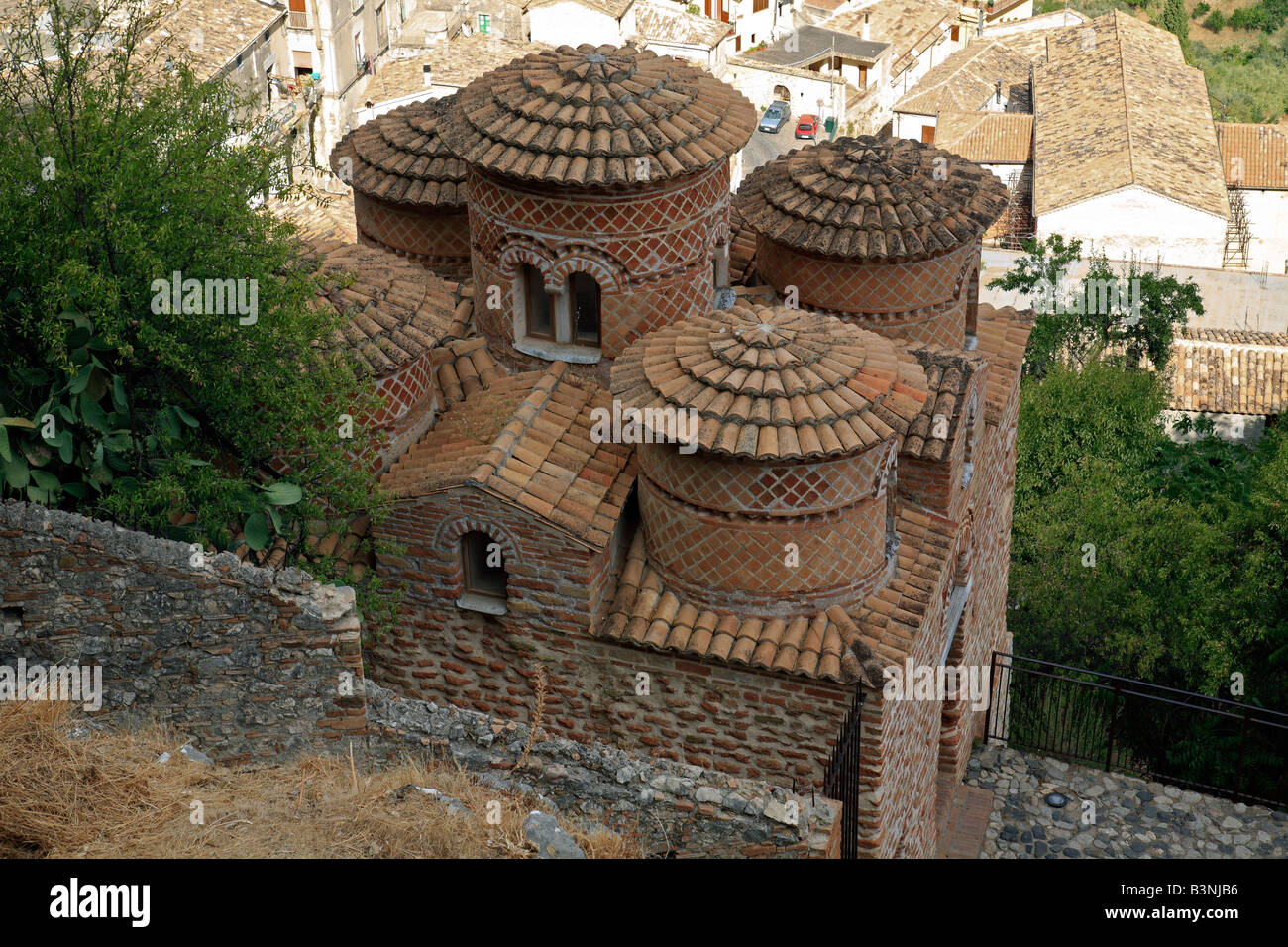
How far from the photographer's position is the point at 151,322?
13.5 m

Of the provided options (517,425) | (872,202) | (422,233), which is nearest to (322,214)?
(422,233)

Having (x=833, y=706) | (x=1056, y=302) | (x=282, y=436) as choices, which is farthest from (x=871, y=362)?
(x=1056, y=302)

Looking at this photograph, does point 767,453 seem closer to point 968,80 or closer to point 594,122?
point 594,122

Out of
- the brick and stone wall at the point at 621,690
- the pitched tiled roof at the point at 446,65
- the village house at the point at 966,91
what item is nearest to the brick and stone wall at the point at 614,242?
the brick and stone wall at the point at 621,690

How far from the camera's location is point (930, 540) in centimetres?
1588

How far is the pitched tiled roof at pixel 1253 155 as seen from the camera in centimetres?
5116

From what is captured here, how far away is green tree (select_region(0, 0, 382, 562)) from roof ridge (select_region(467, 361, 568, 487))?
4.00 feet

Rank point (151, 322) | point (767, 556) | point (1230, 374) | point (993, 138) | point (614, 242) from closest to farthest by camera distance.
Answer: point (151, 322) → point (767, 556) → point (614, 242) → point (1230, 374) → point (993, 138)

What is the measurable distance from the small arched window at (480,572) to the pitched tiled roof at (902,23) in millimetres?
54988

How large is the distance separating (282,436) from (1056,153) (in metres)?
40.9

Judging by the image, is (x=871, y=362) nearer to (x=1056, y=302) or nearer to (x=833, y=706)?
(x=833, y=706)

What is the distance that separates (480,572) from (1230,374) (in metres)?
30.5

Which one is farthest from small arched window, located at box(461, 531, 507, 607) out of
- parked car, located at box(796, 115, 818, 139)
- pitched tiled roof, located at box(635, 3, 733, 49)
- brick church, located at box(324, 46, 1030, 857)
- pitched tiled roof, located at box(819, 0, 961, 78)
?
pitched tiled roof, located at box(819, 0, 961, 78)

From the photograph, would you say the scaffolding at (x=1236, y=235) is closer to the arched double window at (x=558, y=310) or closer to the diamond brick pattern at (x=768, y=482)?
the arched double window at (x=558, y=310)
